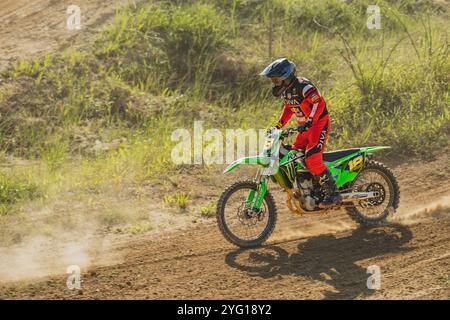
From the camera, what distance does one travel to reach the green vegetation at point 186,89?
10376mm

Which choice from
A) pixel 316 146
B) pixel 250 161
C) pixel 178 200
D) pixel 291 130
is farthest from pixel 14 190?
pixel 316 146

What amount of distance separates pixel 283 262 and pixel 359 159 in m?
Result: 1.77

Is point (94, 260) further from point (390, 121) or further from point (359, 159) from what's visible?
point (390, 121)

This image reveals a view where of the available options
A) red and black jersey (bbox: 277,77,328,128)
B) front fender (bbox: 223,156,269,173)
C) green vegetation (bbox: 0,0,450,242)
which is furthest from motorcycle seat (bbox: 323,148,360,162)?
green vegetation (bbox: 0,0,450,242)

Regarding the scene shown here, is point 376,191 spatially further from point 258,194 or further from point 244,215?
point 244,215

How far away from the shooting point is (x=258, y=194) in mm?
8023

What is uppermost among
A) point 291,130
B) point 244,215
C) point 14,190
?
point 291,130

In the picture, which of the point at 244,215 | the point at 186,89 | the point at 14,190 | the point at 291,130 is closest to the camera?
the point at 291,130

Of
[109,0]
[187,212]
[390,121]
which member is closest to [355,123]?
[390,121]

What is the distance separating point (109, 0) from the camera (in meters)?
13.3

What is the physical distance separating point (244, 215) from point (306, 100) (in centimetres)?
158

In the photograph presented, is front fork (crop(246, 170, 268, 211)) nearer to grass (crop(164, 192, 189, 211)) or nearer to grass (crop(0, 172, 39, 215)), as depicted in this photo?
grass (crop(164, 192, 189, 211))

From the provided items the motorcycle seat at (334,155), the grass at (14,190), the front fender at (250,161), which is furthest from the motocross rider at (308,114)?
the grass at (14,190)

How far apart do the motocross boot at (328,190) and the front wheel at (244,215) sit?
66cm
